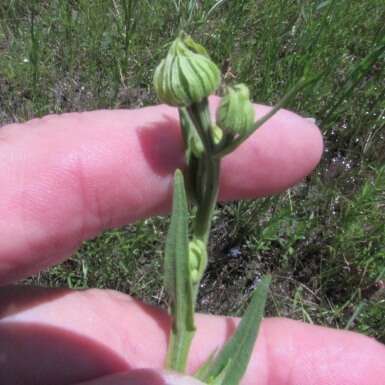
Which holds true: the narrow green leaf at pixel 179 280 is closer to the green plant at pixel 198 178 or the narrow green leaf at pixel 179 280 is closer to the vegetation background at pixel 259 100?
the green plant at pixel 198 178

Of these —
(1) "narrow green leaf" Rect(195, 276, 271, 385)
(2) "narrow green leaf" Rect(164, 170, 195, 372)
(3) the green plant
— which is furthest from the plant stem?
A: (1) "narrow green leaf" Rect(195, 276, 271, 385)

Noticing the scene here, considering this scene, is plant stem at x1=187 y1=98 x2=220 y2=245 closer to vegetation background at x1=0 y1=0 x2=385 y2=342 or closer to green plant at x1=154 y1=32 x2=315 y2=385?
green plant at x1=154 y1=32 x2=315 y2=385

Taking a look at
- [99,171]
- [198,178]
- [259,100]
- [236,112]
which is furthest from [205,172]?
[259,100]

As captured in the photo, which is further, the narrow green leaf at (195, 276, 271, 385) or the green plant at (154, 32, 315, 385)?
the narrow green leaf at (195, 276, 271, 385)

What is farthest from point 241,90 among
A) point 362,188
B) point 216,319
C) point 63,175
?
point 362,188

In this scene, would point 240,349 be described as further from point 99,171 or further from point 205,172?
point 99,171

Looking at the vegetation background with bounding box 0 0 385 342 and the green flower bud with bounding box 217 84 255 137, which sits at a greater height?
the green flower bud with bounding box 217 84 255 137

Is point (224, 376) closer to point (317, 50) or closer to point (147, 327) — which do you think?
point (147, 327)
